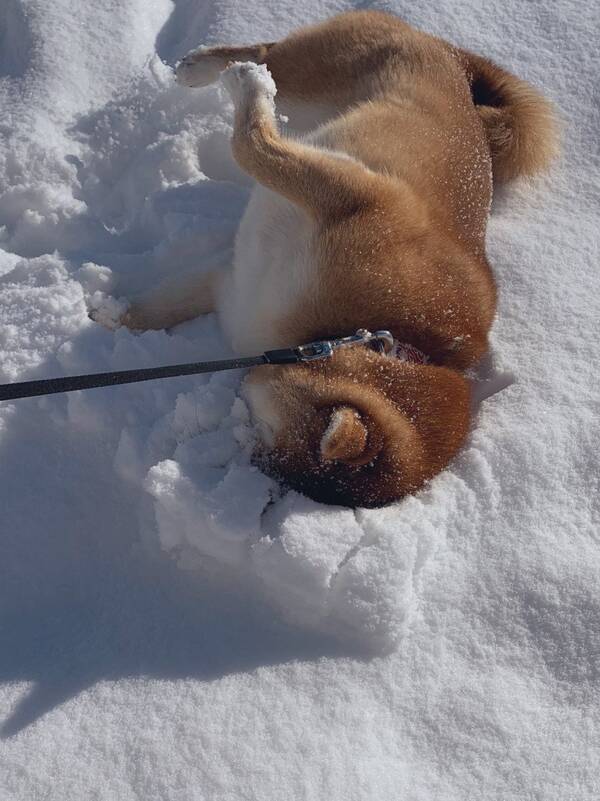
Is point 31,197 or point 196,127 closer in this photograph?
point 31,197

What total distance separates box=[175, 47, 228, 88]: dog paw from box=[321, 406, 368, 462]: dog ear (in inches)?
80.8

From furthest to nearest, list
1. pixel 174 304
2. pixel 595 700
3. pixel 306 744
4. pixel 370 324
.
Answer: pixel 174 304, pixel 370 324, pixel 595 700, pixel 306 744

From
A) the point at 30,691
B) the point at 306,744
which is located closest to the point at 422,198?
the point at 306,744

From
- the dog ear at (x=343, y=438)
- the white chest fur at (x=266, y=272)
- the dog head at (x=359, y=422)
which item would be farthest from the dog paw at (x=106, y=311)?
the dog ear at (x=343, y=438)

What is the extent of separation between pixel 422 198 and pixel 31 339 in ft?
4.72

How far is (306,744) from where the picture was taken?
6.23ft

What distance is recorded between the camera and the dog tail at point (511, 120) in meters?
3.28

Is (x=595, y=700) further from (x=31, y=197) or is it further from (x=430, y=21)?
(x=430, y=21)

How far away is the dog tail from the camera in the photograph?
3275mm

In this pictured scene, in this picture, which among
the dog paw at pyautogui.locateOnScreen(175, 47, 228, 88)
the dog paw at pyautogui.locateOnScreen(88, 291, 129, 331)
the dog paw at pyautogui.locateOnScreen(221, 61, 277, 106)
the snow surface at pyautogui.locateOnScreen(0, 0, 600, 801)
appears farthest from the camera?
the dog paw at pyautogui.locateOnScreen(175, 47, 228, 88)

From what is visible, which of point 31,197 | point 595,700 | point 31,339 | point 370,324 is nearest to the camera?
point 595,700

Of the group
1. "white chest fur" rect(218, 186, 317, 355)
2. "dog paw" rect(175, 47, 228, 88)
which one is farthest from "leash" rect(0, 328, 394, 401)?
"dog paw" rect(175, 47, 228, 88)

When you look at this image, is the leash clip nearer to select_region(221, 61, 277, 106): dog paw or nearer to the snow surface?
the snow surface

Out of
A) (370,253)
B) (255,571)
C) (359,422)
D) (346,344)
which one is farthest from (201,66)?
(255,571)
